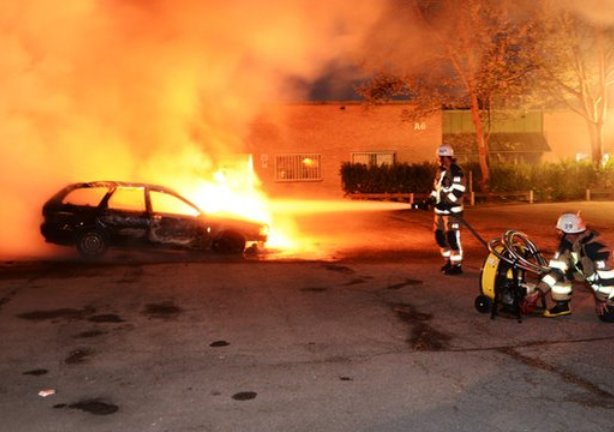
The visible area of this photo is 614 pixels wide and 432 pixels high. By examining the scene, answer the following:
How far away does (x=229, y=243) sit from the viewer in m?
11.6

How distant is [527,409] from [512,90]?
21.7m

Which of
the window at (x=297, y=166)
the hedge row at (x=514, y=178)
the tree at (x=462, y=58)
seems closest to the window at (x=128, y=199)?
the tree at (x=462, y=58)

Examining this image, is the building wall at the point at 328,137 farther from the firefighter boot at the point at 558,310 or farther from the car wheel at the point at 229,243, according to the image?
the firefighter boot at the point at 558,310

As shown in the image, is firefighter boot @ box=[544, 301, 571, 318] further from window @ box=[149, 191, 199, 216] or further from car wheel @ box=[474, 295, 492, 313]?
window @ box=[149, 191, 199, 216]

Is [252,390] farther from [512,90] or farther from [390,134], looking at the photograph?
[390,134]

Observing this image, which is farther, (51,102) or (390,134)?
(390,134)

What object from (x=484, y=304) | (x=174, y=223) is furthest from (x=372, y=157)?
(x=484, y=304)

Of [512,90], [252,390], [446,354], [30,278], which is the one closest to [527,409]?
[446,354]

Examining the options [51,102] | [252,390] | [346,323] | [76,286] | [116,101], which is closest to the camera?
[252,390]

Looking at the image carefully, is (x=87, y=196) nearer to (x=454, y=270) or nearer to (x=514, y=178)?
(x=454, y=270)

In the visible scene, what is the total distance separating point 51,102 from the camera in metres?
12.7

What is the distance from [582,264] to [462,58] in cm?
1876

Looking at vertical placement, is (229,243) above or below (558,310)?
above

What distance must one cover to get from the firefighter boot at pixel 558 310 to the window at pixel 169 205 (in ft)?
20.9
